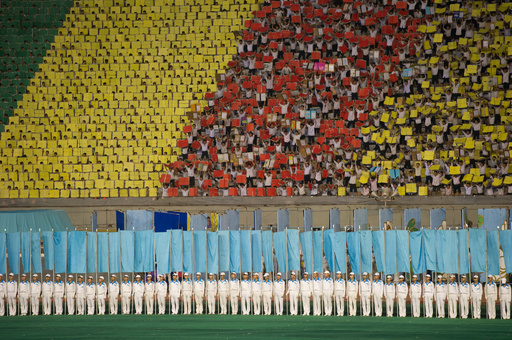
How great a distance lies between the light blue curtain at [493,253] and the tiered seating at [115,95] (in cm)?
1607

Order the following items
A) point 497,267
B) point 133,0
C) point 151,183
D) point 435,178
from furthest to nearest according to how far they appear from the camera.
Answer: point 133,0
point 151,183
point 435,178
point 497,267

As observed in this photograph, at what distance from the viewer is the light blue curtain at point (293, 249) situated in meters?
22.9

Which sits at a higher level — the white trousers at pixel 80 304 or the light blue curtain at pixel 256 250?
the light blue curtain at pixel 256 250

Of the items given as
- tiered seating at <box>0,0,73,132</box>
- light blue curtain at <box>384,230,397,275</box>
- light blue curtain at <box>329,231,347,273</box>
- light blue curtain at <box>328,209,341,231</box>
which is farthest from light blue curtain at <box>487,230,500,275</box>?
tiered seating at <box>0,0,73,132</box>

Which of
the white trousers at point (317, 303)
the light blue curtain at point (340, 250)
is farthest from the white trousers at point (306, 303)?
the light blue curtain at point (340, 250)

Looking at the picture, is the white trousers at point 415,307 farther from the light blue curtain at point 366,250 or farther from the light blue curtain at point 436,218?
the light blue curtain at point 436,218

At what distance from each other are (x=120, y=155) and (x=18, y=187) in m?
4.86

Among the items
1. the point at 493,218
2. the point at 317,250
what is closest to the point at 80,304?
the point at 317,250

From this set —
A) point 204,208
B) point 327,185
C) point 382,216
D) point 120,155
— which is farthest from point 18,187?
point 382,216

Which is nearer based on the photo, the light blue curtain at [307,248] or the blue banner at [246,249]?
the light blue curtain at [307,248]

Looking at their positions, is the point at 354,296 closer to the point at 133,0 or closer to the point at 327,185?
the point at 327,185

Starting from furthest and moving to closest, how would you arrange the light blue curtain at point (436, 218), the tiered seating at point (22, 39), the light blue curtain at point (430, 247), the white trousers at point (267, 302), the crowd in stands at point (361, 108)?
the tiered seating at point (22, 39)
the crowd in stands at point (361, 108)
the light blue curtain at point (436, 218)
the white trousers at point (267, 302)
the light blue curtain at point (430, 247)

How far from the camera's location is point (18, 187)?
109ft

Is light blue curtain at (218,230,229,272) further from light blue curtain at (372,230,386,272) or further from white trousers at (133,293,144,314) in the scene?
light blue curtain at (372,230,386,272)
